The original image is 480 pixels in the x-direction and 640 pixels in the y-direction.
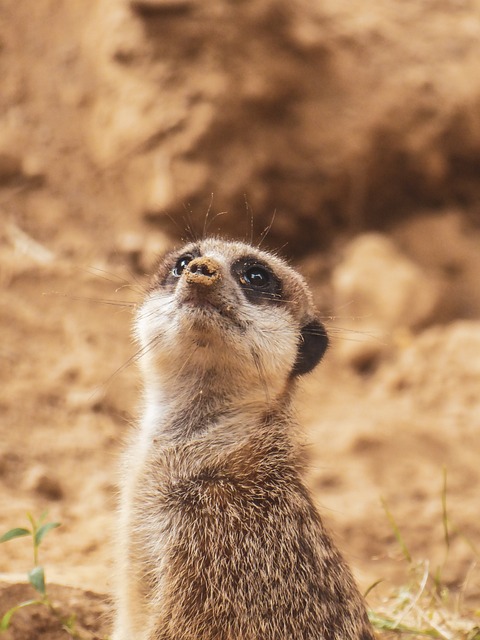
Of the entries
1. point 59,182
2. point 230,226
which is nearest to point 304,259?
point 230,226

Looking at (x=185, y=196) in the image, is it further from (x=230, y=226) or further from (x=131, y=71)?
(x=131, y=71)

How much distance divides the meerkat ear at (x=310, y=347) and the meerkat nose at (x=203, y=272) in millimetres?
423

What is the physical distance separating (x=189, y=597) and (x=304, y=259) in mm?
3618

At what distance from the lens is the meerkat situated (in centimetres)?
201

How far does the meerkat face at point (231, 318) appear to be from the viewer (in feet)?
7.27

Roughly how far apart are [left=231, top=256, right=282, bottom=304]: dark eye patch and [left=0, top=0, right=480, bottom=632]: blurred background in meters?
1.84

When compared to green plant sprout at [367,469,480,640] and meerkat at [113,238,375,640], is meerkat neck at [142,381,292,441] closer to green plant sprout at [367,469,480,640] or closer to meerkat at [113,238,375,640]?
meerkat at [113,238,375,640]

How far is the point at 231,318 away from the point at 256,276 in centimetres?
26

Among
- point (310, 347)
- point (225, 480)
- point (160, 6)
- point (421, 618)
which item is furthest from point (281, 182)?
point (225, 480)

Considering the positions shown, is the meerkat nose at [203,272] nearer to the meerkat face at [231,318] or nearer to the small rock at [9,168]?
the meerkat face at [231,318]

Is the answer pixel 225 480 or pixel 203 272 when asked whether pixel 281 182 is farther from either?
pixel 225 480

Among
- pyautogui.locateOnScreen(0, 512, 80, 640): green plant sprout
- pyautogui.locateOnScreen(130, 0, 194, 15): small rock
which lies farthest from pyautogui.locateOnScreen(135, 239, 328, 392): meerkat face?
pyautogui.locateOnScreen(130, 0, 194, 15): small rock

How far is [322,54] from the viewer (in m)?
5.16

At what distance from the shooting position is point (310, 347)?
8.29 feet
